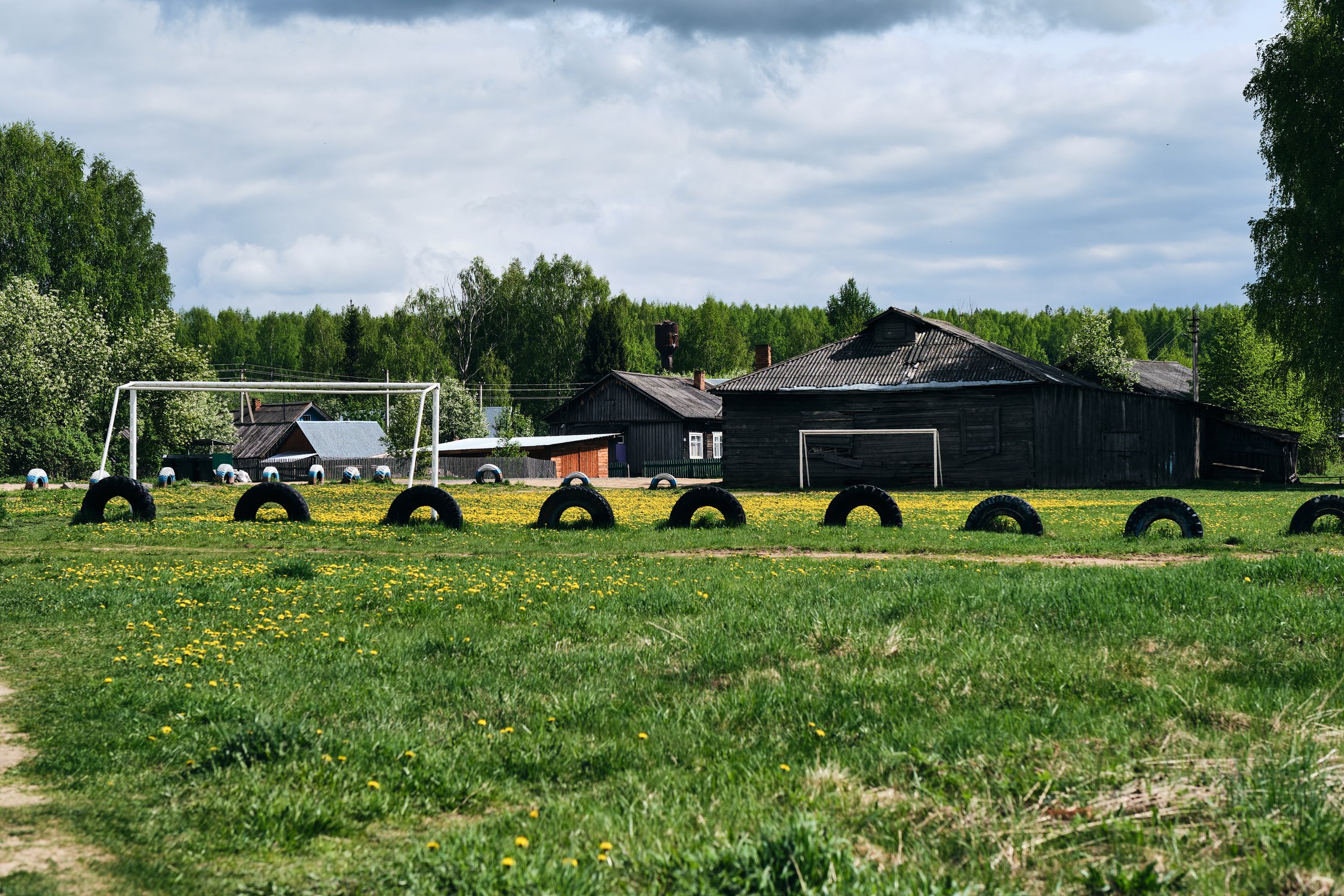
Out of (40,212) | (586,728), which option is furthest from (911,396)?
(40,212)

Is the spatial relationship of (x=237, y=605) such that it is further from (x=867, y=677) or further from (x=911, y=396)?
(x=911, y=396)

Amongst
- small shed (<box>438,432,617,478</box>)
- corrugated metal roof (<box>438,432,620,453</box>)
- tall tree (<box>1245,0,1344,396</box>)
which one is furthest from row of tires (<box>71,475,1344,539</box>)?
small shed (<box>438,432,617,478</box>)

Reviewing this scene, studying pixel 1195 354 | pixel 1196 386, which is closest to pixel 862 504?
pixel 1196 386

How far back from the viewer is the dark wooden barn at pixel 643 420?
233 feet

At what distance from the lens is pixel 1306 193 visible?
3403cm

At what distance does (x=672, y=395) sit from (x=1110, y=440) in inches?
1401

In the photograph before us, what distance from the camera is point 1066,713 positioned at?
5680 mm

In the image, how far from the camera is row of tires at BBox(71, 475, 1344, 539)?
1741 centimetres

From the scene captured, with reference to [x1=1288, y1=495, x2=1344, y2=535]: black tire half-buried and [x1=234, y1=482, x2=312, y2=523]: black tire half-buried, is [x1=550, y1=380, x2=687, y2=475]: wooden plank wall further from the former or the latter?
[x1=1288, y1=495, x2=1344, y2=535]: black tire half-buried

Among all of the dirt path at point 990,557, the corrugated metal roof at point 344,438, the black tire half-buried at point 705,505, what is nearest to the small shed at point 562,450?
the corrugated metal roof at point 344,438

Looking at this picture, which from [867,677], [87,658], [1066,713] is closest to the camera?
[1066,713]

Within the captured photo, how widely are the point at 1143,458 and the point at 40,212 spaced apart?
6109 centimetres

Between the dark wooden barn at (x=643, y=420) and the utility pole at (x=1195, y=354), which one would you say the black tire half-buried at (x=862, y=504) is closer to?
the utility pole at (x=1195, y=354)

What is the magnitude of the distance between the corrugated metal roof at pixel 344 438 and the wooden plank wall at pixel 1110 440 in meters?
48.4
